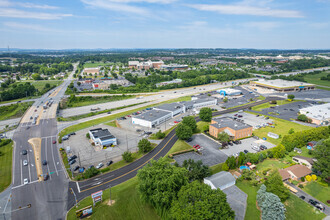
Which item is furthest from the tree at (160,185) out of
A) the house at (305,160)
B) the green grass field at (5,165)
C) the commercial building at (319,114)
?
the commercial building at (319,114)

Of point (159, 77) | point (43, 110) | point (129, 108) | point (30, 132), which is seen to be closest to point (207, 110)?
point (129, 108)

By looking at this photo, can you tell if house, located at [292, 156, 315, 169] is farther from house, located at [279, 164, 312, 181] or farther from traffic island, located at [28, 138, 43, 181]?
traffic island, located at [28, 138, 43, 181]

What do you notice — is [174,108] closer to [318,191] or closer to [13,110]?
[318,191]

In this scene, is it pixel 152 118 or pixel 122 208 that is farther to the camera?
pixel 152 118

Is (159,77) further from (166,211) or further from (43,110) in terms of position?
(166,211)

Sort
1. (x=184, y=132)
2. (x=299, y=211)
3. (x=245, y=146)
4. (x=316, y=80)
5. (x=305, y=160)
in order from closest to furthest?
(x=299, y=211), (x=305, y=160), (x=245, y=146), (x=184, y=132), (x=316, y=80)

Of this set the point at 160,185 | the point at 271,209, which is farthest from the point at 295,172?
the point at 160,185

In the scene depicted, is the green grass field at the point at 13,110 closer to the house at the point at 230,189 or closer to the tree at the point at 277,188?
the house at the point at 230,189
